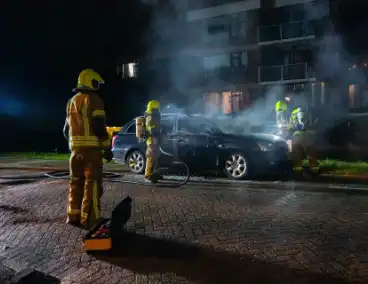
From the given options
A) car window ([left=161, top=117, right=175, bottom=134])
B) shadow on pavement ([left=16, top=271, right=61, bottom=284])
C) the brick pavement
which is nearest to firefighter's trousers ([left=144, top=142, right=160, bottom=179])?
car window ([left=161, top=117, right=175, bottom=134])

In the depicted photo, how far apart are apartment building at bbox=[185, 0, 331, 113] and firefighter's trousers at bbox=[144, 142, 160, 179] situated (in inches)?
675

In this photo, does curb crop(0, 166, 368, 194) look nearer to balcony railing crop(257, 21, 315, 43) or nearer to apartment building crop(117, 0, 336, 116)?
apartment building crop(117, 0, 336, 116)

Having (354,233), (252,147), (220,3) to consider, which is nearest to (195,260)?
(354,233)

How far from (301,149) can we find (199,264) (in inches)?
254

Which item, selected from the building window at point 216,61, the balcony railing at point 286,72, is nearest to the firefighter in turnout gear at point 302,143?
the balcony railing at point 286,72

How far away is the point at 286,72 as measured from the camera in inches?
993

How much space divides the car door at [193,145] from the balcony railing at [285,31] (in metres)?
17.3

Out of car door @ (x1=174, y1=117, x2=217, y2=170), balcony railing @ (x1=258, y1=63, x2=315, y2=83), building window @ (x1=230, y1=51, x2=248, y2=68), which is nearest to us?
car door @ (x1=174, y1=117, x2=217, y2=170)

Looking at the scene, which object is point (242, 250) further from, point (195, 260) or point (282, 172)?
point (282, 172)

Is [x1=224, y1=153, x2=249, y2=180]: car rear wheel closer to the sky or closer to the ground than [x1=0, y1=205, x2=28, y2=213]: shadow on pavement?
closer to the sky

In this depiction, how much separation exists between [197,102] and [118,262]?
911 inches

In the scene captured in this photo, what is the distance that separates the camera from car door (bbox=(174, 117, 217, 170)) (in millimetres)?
9383

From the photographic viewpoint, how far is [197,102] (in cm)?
2661

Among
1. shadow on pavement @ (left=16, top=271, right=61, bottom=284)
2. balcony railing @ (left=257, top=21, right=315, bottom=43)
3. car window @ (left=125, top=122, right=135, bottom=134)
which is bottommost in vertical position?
shadow on pavement @ (left=16, top=271, right=61, bottom=284)
